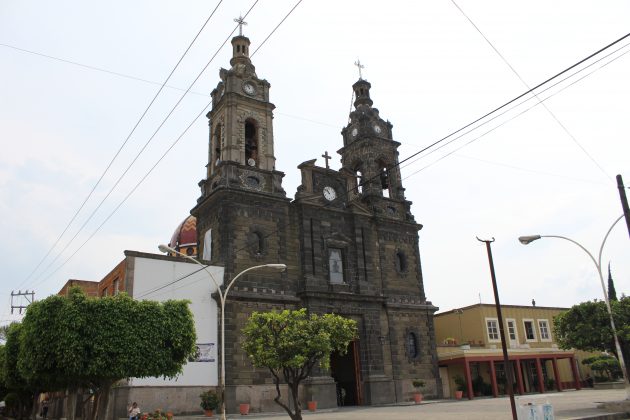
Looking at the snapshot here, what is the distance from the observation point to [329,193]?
36.9m

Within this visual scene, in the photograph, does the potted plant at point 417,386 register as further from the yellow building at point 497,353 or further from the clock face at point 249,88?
the clock face at point 249,88

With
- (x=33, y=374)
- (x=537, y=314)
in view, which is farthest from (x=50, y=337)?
(x=537, y=314)

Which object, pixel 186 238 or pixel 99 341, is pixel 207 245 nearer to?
pixel 99 341

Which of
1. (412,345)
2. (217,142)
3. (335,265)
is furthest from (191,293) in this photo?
(412,345)

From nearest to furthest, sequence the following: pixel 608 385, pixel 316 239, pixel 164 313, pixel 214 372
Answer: pixel 164 313 → pixel 214 372 → pixel 316 239 → pixel 608 385

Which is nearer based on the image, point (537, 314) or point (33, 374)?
point (33, 374)

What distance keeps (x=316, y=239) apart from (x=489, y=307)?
16.5 m

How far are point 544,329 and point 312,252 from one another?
77.8 feet

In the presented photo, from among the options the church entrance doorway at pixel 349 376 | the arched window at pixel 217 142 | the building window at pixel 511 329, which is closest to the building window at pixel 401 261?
the church entrance doorway at pixel 349 376

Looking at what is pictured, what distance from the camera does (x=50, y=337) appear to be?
19656 millimetres

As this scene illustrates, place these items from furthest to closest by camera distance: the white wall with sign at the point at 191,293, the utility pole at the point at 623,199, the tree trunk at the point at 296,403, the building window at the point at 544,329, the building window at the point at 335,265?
the building window at the point at 544,329
the building window at the point at 335,265
the white wall with sign at the point at 191,293
the tree trunk at the point at 296,403
the utility pole at the point at 623,199

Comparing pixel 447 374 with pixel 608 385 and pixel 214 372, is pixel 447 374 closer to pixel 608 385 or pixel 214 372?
pixel 608 385

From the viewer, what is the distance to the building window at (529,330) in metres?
44.4

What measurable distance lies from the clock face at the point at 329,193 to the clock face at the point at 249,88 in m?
8.08
